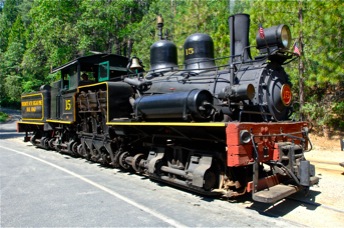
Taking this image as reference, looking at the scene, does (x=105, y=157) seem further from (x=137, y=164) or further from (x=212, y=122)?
(x=212, y=122)

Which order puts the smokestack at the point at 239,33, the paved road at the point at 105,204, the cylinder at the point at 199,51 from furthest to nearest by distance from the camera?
the cylinder at the point at 199,51, the smokestack at the point at 239,33, the paved road at the point at 105,204

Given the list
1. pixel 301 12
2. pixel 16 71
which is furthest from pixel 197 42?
pixel 16 71

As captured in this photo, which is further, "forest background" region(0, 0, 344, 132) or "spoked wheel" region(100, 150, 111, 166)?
"forest background" region(0, 0, 344, 132)

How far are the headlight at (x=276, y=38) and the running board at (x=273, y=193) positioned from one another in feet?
8.02

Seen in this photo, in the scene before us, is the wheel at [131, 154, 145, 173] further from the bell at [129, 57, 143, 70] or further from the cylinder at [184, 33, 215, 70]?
the bell at [129, 57, 143, 70]

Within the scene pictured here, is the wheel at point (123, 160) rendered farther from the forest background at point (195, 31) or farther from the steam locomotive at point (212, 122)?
the forest background at point (195, 31)

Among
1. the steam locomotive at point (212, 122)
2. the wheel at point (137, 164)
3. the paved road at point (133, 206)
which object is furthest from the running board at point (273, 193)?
the wheel at point (137, 164)

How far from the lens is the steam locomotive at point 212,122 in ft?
16.4

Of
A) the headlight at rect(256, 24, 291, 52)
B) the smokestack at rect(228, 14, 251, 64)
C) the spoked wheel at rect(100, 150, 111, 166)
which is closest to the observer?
the headlight at rect(256, 24, 291, 52)

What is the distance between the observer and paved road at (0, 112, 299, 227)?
432cm

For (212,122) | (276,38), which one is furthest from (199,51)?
(212,122)

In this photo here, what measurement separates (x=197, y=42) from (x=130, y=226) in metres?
4.44

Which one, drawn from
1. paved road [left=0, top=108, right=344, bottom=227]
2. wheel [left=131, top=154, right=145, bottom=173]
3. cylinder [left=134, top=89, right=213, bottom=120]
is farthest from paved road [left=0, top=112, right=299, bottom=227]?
cylinder [left=134, top=89, right=213, bottom=120]

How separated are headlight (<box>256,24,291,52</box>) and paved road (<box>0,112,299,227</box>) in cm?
290
